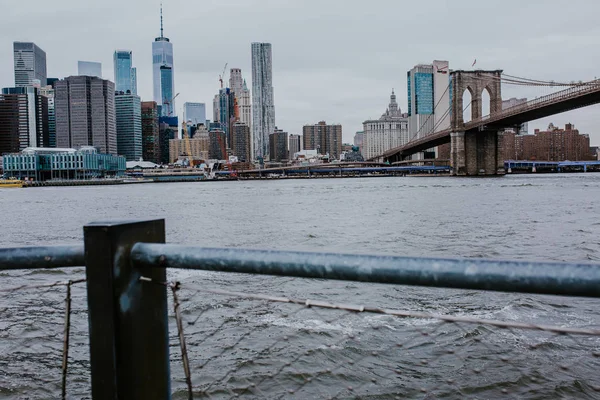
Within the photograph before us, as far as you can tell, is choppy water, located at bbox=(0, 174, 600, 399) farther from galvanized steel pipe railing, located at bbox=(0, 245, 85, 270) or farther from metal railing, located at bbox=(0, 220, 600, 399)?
galvanized steel pipe railing, located at bbox=(0, 245, 85, 270)

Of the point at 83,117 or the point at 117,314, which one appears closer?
the point at 117,314

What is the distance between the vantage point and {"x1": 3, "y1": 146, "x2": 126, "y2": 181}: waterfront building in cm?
13012

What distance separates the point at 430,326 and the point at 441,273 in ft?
17.8

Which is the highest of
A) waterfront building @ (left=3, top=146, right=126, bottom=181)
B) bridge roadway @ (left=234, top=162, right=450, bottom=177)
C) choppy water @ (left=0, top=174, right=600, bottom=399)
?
waterfront building @ (left=3, top=146, right=126, bottom=181)

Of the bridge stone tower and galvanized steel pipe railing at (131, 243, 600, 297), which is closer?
galvanized steel pipe railing at (131, 243, 600, 297)

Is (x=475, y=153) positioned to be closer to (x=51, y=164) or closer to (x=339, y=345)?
(x=339, y=345)

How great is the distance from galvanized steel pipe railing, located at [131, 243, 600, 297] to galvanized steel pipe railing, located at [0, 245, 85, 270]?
8.0 inches

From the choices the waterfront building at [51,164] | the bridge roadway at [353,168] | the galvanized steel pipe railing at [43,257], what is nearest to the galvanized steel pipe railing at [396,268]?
the galvanized steel pipe railing at [43,257]

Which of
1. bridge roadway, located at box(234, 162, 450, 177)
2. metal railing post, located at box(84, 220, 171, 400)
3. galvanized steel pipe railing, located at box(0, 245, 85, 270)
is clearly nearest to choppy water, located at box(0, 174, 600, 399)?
metal railing post, located at box(84, 220, 171, 400)

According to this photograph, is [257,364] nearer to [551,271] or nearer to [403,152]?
[551,271]

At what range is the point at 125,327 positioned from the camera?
146 cm

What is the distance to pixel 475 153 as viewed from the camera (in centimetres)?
7544

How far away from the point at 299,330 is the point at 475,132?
7158cm

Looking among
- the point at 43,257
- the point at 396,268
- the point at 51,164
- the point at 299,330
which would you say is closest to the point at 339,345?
the point at 299,330
